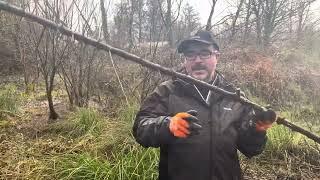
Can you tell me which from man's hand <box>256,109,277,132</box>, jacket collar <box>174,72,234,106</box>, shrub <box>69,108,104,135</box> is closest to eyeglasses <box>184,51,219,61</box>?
jacket collar <box>174,72,234,106</box>

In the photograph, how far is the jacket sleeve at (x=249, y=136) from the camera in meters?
2.71

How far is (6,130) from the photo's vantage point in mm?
6484

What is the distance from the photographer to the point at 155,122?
253 cm

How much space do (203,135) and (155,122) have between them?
36 cm

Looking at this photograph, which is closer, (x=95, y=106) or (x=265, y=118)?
(x=265, y=118)

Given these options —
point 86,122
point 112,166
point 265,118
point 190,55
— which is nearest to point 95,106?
point 86,122

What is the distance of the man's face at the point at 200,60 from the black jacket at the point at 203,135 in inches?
5.8

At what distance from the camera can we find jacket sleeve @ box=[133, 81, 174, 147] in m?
2.50

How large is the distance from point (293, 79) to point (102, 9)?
868cm

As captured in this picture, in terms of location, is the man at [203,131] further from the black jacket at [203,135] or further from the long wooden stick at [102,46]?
the long wooden stick at [102,46]

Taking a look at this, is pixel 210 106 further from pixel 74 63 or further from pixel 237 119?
pixel 74 63

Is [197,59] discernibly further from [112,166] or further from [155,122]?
[112,166]

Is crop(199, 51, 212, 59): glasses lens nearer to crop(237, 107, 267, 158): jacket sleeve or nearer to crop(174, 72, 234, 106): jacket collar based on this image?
crop(174, 72, 234, 106): jacket collar

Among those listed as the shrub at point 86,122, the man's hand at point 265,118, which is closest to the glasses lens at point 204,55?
the man's hand at point 265,118
